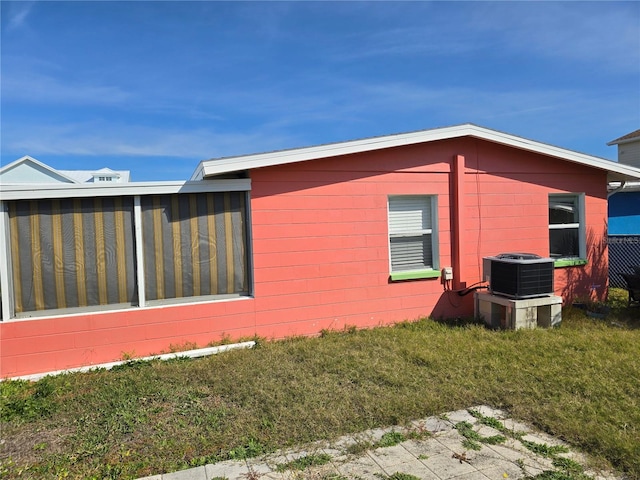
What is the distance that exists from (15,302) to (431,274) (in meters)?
5.77

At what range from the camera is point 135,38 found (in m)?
7.32

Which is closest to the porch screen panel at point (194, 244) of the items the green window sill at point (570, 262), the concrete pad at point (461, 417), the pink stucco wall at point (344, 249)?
the pink stucco wall at point (344, 249)

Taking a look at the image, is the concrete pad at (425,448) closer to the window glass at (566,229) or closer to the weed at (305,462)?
the weed at (305,462)

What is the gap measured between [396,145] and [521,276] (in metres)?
2.68

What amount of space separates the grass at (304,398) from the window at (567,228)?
2.39 m

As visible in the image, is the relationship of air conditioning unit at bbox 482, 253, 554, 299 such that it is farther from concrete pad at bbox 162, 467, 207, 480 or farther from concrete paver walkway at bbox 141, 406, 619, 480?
concrete pad at bbox 162, 467, 207, 480

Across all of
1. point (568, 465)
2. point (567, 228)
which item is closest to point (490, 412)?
point (568, 465)

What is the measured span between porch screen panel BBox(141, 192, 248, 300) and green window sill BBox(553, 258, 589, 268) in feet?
18.6

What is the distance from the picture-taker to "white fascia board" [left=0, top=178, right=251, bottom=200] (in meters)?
4.89

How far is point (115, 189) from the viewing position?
520cm

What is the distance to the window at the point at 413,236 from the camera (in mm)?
6750

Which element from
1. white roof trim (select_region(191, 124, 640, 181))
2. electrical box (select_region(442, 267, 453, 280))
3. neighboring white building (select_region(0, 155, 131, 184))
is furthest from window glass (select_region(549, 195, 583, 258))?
neighboring white building (select_region(0, 155, 131, 184))

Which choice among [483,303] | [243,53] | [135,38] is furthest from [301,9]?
[483,303]

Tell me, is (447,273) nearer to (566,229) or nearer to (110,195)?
(566,229)
